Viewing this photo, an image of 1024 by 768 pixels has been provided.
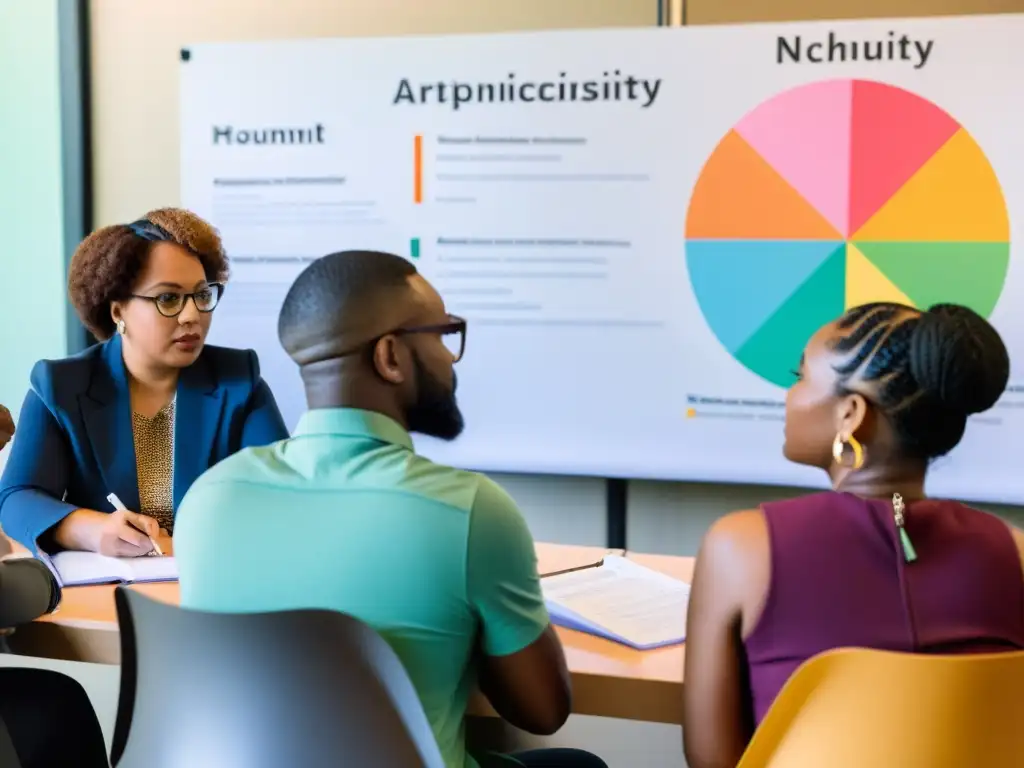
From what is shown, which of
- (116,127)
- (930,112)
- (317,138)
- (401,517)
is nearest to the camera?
(401,517)

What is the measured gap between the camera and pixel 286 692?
1.11 m

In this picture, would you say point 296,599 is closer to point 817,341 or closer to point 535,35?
point 817,341

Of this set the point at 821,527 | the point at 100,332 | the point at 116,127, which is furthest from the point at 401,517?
the point at 116,127

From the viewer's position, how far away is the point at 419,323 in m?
1.32

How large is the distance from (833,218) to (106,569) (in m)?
1.97

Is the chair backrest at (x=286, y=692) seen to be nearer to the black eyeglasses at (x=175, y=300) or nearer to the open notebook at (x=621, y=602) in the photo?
the open notebook at (x=621, y=602)

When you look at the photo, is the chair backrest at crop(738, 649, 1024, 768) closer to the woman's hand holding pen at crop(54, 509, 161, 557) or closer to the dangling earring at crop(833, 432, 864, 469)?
the dangling earring at crop(833, 432, 864, 469)

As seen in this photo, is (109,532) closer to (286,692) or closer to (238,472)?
(238,472)

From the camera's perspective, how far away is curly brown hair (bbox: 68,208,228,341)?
2193 millimetres

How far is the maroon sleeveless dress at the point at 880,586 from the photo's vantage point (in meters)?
1.15

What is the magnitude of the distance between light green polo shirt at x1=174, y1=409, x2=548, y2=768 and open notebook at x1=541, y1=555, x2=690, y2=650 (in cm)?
32

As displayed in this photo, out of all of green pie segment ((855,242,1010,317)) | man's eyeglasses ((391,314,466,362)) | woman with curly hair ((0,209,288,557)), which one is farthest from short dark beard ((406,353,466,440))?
green pie segment ((855,242,1010,317))

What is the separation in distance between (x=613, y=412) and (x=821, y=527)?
1739 mm

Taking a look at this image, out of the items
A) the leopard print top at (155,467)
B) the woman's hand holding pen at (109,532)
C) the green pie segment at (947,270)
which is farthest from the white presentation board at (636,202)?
the woman's hand holding pen at (109,532)
